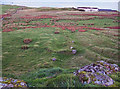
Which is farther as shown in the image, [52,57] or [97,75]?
[52,57]

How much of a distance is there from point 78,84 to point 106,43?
1137cm

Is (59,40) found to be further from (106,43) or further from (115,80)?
(115,80)

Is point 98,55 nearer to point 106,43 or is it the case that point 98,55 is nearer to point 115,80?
point 106,43

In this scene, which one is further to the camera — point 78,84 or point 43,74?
point 43,74

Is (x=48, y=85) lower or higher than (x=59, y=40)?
lower

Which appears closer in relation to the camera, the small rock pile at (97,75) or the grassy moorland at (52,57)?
the small rock pile at (97,75)

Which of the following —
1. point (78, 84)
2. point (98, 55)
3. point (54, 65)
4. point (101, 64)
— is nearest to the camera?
point (78, 84)

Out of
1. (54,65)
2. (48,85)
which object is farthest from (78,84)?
(54,65)

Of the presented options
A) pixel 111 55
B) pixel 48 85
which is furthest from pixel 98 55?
pixel 48 85

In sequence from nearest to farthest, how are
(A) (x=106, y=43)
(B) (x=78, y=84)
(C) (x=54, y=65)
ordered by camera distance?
(B) (x=78, y=84)
(C) (x=54, y=65)
(A) (x=106, y=43)

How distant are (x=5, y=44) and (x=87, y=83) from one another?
13714 mm

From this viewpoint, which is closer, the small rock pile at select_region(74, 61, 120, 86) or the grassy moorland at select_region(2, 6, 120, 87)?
the small rock pile at select_region(74, 61, 120, 86)

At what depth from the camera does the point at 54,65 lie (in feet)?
42.8

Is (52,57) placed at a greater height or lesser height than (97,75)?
lesser
